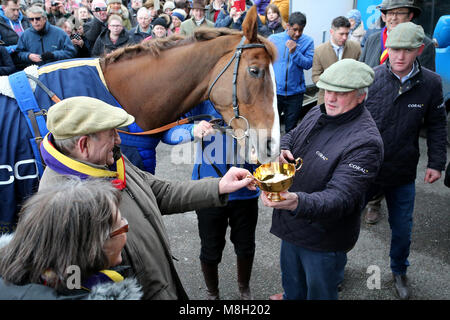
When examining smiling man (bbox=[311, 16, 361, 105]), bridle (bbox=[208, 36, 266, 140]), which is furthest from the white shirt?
bridle (bbox=[208, 36, 266, 140])

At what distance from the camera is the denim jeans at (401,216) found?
311 centimetres

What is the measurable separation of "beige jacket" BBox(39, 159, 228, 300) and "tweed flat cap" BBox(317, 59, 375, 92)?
0.87 m

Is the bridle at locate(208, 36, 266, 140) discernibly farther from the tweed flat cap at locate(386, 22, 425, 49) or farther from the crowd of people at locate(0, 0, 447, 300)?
the tweed flat cap at locate(386, 22, 425, 49)

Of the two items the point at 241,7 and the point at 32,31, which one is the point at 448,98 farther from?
the point at 32,31

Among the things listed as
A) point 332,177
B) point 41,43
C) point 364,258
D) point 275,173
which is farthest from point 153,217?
point 41,43

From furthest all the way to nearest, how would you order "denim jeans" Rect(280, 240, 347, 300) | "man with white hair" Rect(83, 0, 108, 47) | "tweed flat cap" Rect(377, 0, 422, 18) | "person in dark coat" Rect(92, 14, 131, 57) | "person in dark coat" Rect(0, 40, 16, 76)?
"man with white hair" Rect(83, 0, 108, 47) → "person in dark coat" Rect(92, 14, 131, 57) → "person in dark coat" Rect(0, 40, 16, 76) → "tweed flat cap" Rect(377, 0, 422, 18) → "denim jeans" Rect(280, 240, 347, 300)

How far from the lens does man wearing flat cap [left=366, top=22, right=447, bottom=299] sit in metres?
2.91

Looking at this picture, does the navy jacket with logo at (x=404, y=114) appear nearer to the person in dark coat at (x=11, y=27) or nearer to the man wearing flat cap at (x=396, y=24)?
the man wearing flat cap at (x=396, y=24)

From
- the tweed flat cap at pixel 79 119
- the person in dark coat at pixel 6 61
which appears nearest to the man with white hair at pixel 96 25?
the person in dark coat at pixel 6 61

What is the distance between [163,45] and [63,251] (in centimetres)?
184

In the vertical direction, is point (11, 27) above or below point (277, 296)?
above

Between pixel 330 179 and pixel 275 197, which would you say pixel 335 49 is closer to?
pixel 330 179

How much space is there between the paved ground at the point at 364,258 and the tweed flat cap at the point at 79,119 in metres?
2.13

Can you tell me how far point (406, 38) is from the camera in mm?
2822
